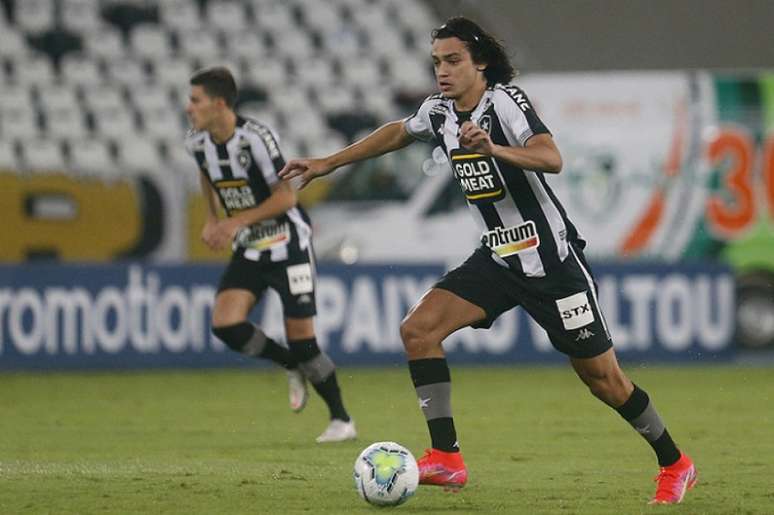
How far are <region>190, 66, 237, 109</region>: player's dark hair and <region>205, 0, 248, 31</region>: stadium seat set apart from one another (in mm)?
12226

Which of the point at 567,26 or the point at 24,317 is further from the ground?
the point at 567,26

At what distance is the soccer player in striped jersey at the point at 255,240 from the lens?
9812 millimetres

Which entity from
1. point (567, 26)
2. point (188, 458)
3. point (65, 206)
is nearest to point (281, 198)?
point (188, 458)

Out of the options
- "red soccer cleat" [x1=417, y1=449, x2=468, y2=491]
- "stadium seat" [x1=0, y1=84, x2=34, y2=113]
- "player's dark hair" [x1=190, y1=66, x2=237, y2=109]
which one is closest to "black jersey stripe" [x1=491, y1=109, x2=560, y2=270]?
"red soccer cleat" [x1=417, y1=449, x2=468, y2=491]

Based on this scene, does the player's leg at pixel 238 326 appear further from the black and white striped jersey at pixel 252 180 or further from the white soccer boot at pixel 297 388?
the white soccer boot at pixel 297 388

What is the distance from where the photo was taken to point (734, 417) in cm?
1128

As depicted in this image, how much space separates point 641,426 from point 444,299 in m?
1.05

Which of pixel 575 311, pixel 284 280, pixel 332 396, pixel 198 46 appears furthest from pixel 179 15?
pixel 575 311

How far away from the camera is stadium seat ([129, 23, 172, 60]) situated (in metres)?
21.2

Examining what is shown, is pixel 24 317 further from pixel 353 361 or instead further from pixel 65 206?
pixel 353 361

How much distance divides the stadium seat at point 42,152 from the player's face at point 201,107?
915 cm

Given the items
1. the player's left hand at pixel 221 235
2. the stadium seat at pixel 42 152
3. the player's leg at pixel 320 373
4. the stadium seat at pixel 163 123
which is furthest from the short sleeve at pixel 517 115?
the stadium seat at pixel 163 123

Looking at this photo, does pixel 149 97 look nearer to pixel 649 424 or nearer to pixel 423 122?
pixel 423 122

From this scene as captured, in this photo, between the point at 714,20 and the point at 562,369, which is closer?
the point at 562,369
